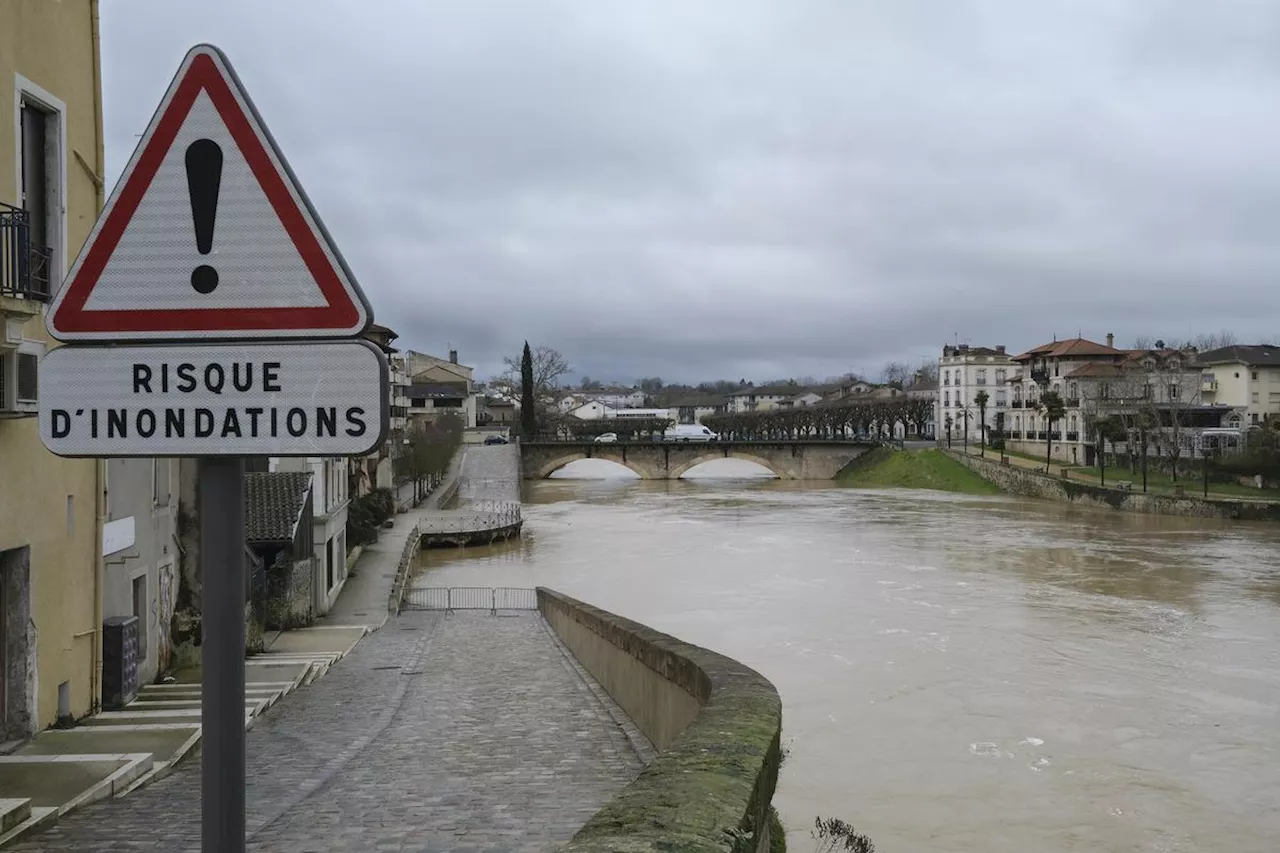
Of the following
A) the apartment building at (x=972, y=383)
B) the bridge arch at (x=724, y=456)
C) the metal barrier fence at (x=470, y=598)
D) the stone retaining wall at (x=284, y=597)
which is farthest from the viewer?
the apartment building at (x=972, y=383)

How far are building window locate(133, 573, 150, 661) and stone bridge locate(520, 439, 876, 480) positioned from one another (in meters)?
79.2

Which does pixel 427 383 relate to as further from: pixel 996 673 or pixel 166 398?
pixel 166 398

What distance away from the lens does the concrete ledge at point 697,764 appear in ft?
11.1

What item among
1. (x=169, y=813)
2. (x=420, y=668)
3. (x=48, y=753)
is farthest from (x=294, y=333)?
(x=420, y=668)

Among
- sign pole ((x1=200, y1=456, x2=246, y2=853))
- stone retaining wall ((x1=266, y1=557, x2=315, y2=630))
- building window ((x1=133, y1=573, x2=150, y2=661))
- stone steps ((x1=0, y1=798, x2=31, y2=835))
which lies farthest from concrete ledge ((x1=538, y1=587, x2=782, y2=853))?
stone retaining wall ((x1=266, y1=557, x2=315, y2=630))

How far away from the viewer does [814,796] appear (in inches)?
586

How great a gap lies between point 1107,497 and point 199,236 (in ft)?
227

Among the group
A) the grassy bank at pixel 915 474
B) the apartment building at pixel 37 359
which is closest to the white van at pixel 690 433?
the grassy bank at pixel 915 474

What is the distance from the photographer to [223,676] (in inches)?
78.2

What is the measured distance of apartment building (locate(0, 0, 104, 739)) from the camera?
8.96 meters

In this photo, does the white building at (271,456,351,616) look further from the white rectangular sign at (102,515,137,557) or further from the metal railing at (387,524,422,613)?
the white rectangular sign at (102,515,137,557)

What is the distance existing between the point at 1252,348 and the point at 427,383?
78.9m

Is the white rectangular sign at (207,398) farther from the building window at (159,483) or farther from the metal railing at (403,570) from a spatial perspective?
the metal railing at (403,570)

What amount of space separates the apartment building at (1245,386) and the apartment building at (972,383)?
29109 mm
